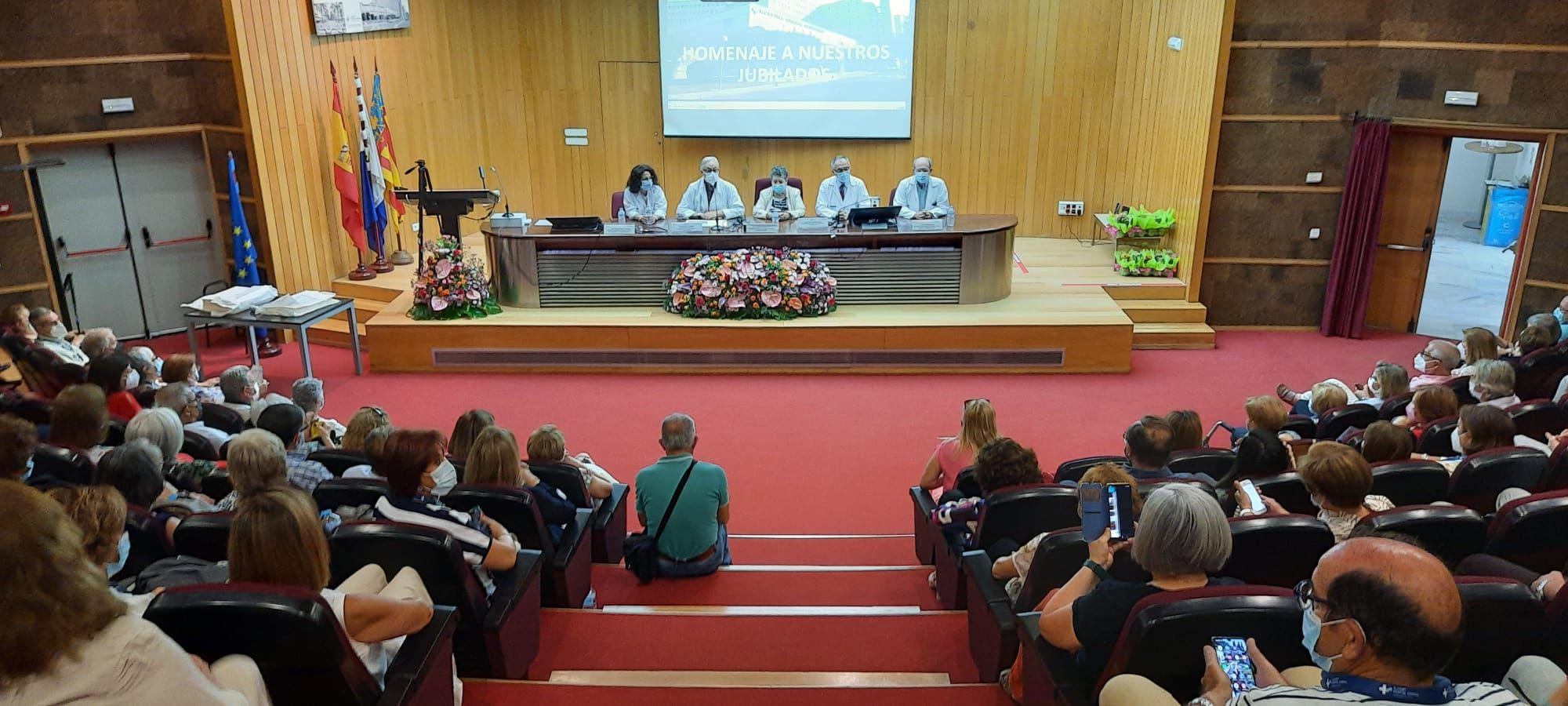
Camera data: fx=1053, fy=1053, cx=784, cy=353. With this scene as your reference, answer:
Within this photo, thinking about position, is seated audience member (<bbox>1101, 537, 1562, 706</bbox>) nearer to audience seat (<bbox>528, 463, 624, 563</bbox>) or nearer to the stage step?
audience seat (<bbox>528, 463, 624, 563</bbox>)

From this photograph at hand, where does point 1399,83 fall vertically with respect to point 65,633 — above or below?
above

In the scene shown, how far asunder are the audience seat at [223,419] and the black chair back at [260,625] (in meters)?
2.88

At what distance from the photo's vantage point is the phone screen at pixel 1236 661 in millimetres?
2148

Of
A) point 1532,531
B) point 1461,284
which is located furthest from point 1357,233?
point 1532,531

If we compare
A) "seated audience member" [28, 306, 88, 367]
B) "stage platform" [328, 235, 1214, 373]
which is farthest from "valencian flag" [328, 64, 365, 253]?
"seated audience member" [28, 306, 88, 367]

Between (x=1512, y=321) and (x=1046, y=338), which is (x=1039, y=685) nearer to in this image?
(x=1046, y=338)

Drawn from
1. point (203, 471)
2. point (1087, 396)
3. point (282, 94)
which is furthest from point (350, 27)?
point (1087, 396)

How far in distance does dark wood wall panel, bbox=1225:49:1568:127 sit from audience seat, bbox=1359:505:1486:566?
603 centimetres

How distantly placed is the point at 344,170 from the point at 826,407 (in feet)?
15.1

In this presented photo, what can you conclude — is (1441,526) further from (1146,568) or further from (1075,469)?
(1075,469)

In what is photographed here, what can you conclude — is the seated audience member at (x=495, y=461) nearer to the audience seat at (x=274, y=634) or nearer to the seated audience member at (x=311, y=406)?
the audience seat at (x=274, y=634)

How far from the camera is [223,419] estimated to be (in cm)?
477

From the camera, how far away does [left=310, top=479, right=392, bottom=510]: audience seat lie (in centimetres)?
339

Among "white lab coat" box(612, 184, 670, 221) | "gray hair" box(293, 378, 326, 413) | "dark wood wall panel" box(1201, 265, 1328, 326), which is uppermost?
"white lab coat" box(612, 184, 670, 221)
